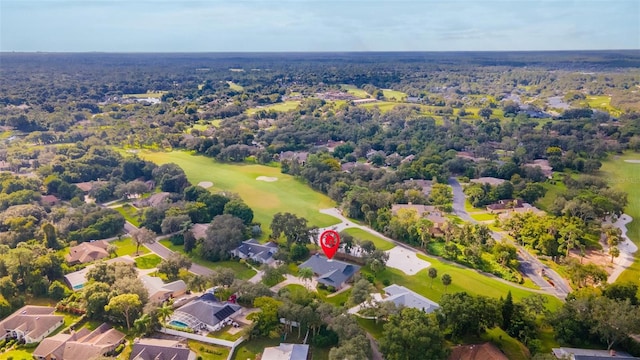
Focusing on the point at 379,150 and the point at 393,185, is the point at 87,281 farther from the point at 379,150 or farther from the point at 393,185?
the point at 379,150

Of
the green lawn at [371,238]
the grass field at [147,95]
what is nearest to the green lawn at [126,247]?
the green lawn at [371,238]

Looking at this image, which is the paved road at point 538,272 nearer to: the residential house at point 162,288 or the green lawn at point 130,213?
the residential house at point 162,288

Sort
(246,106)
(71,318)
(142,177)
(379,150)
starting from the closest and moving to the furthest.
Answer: (71,318)
(142,177)
(379,150)
(246,106)

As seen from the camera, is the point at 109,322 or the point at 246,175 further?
the point at 246,175

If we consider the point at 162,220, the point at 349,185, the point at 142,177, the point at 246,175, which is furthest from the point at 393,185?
the point at 142,177

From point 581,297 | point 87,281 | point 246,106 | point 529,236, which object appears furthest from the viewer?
point 246,106

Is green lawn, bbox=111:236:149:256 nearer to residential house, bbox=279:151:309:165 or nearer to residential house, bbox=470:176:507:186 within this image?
residential house, bbox=279:151:309:165
